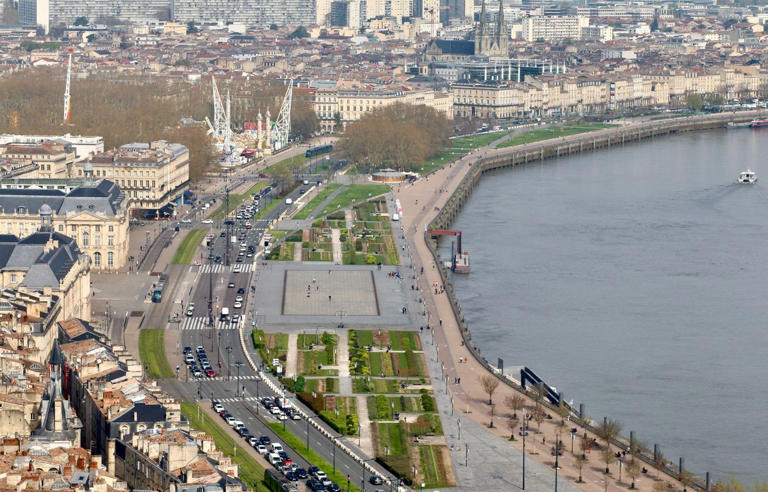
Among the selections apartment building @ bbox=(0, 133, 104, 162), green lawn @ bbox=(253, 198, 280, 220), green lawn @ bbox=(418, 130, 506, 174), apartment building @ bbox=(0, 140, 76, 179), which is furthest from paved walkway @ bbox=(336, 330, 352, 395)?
green lawn @ bbox=(418, 130, 506, 174)

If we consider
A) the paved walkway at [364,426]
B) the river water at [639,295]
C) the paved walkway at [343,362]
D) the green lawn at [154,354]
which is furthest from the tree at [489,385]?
the green lawn at [154,354]

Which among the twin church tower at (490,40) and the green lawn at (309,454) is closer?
the green lawn at (309,454)

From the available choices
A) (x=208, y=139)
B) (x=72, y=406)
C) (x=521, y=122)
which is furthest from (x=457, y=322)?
(x=521, y=122)

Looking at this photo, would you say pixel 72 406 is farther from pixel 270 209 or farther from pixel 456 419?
pixel 270 209

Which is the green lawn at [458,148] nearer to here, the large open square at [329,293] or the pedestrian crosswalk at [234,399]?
the large open square at [329,293]

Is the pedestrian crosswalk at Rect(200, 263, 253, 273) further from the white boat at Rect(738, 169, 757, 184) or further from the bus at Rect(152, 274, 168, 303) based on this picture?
the white boat at Rect(738, 169, 757, 184)

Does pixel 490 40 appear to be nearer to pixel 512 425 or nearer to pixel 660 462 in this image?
pixel 512 425
